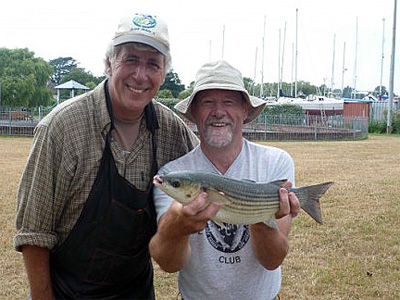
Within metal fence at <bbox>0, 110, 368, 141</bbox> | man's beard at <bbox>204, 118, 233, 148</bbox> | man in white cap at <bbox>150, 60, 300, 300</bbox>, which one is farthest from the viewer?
metal fence at <bbox>0, 110, 368, 141</bbox>

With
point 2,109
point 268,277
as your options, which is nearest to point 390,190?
point 268,277

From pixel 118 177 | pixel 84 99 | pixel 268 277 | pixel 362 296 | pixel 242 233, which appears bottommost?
pixel 362 296

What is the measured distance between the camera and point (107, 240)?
3582mm

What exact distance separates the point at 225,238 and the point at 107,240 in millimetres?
745

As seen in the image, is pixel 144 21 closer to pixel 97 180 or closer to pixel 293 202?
pixel 97 180

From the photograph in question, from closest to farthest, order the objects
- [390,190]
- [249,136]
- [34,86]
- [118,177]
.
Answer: [118,177]
[390,190]
[249,136]
[34,86]

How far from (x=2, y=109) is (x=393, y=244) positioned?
37.7 metres

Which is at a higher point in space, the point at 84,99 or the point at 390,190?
the point at 84,99

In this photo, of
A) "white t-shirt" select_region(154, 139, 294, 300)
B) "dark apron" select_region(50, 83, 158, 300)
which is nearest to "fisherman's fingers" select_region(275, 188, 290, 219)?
"white t-shirt" select_region(154, 139, 294, 300)

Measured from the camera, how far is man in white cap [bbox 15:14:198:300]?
11.4ft

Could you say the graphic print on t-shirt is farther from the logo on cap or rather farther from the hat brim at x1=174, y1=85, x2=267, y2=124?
the logo on cap

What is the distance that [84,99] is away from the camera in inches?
145

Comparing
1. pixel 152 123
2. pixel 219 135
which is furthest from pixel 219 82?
pixel 152 123

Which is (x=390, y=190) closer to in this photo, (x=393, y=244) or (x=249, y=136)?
(x=393, y=244)
